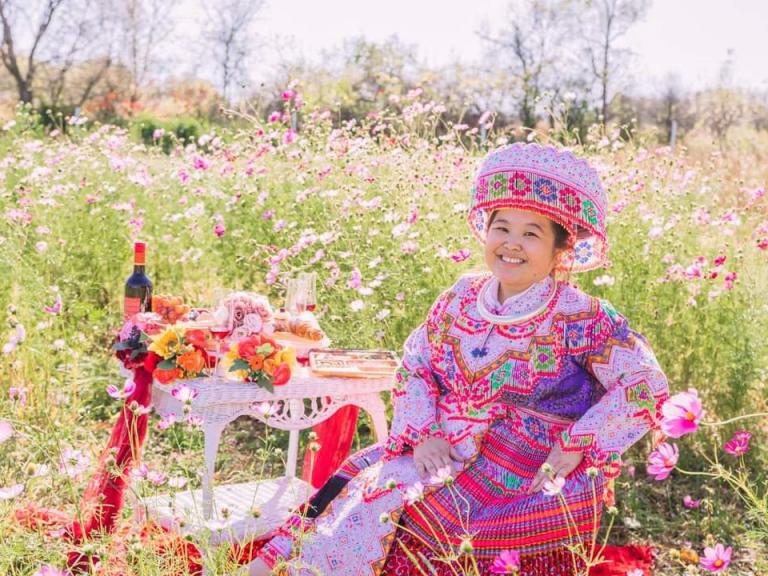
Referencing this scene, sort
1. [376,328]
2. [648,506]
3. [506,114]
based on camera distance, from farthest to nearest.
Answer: [506,114]
[376,328]
[648,506]

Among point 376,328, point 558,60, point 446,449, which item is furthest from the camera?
point 558,60

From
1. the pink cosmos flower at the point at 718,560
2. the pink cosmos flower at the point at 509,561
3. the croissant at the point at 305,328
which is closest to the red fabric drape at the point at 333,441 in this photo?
the croissant at the point at 305,328

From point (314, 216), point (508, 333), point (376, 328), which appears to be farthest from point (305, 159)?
point (508, 333)

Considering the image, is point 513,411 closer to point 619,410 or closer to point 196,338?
point 619,410

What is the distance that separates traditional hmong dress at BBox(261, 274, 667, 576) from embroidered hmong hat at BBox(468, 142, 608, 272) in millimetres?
189

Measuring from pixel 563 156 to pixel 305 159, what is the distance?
8.61 feet

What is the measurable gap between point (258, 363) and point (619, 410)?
942 millimetres

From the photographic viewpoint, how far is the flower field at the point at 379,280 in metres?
3.13

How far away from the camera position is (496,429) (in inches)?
Result: 83.8

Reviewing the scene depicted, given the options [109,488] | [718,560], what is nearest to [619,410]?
[718,560]

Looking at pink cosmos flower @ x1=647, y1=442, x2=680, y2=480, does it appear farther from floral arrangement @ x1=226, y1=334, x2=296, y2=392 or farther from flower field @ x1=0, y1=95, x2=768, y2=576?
floral arrangement @ x1=226, y1=334, x2=296, y2=392

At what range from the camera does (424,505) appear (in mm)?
2008

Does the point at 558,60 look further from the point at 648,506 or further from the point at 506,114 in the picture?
the point at 648,506

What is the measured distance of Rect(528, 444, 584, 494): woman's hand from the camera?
1.99 meters
